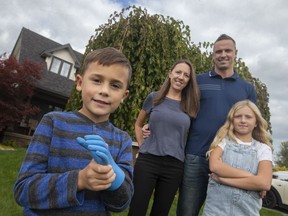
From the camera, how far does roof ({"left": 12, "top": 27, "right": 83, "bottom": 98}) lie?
1398 cm

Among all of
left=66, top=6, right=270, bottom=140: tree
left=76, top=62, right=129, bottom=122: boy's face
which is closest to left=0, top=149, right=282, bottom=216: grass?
left=66, top=6, right=270, bottom=140: tree

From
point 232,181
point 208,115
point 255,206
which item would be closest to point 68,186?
point 232,181

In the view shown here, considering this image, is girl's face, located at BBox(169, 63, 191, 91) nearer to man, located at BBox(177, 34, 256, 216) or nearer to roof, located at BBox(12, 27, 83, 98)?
man, located at BBox(177, 34, 256, 216)

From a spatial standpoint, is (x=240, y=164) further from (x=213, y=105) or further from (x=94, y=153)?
(x=94, y=153)

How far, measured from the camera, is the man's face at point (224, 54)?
2432 mm

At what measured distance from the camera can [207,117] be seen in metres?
2.36

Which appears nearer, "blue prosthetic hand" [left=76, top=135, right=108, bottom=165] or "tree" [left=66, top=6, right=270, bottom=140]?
"blue prosthetic hand" [left=76, top=135, right=108, bottom=165]

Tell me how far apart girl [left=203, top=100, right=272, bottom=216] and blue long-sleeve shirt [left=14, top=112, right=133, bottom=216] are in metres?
1.01

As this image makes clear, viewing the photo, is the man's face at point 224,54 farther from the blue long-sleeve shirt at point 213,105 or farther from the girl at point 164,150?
the girl at point 164,150

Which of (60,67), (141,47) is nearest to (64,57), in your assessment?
(60,67)

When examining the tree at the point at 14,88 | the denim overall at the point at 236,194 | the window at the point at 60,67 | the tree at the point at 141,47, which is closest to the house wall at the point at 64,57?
the window at the point at 60,67

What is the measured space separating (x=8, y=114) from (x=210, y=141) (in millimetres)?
9830

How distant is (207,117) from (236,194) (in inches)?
26.8

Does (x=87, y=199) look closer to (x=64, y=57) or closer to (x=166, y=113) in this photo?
(x=166, y=113)
